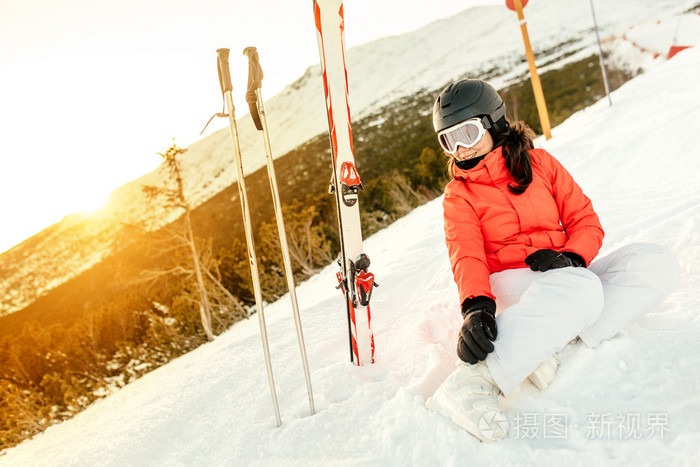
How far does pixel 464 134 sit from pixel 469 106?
103 millimetres

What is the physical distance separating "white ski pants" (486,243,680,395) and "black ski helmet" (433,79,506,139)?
0.64m

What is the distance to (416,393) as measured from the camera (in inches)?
56.3

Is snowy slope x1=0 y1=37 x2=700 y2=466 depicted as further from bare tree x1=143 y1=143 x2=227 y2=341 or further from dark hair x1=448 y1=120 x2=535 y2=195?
bare tree x1=143 y1=143 x2=227 y2=341

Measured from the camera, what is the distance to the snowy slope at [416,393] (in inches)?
43.1

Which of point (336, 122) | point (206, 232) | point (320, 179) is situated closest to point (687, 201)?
point (336, 122)

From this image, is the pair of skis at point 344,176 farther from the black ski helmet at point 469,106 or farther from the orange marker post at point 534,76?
the orange marker post at point 534,76

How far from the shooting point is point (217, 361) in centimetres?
234

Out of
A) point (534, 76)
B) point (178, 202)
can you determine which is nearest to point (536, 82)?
point (534, 76)

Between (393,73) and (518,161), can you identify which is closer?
(518,161)

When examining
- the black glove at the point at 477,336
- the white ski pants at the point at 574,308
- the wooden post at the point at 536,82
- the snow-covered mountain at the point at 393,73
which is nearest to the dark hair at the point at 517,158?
the white ski pants at the point at 574,308

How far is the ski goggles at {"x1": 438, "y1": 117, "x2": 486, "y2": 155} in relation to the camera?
1609mm

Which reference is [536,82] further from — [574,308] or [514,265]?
[574,308]

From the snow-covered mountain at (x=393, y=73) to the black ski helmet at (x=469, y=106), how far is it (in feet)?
50.3

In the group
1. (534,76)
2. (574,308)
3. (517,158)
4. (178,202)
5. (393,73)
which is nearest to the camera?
(574,308)
